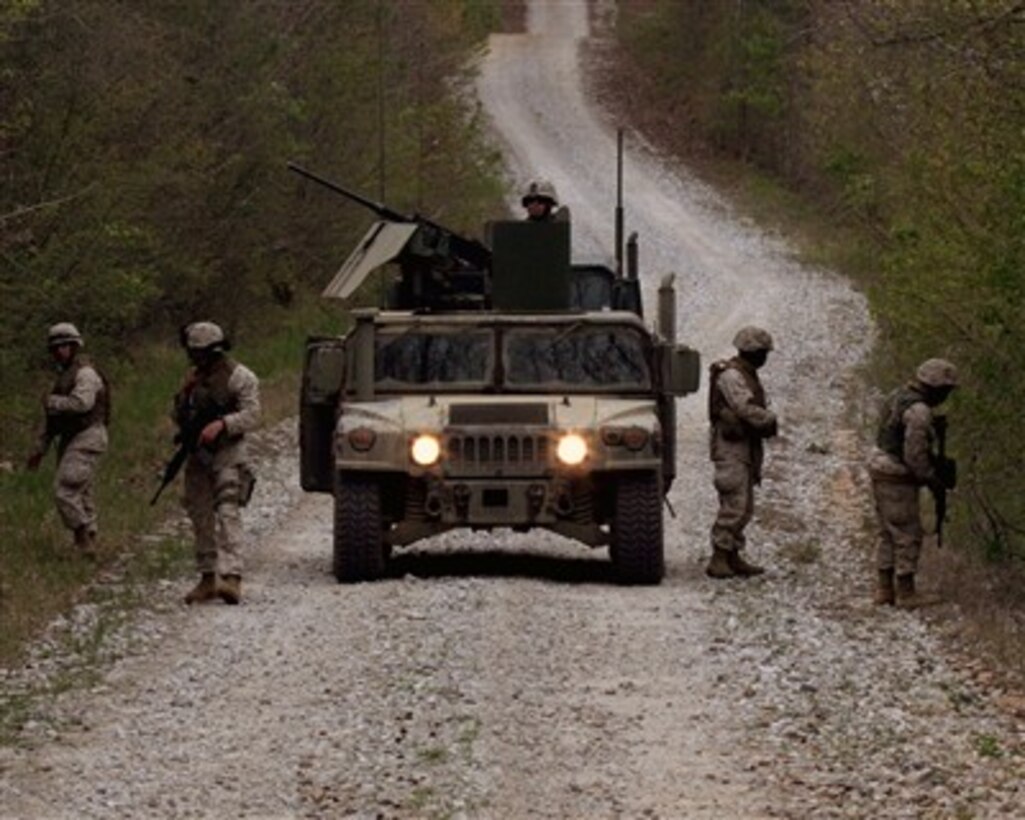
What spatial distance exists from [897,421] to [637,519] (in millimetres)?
1685

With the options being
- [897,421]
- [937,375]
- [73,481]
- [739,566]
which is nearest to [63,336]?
[73,481]

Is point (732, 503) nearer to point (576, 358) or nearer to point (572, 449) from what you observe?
point (576, 358)

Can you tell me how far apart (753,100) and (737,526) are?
44669mm

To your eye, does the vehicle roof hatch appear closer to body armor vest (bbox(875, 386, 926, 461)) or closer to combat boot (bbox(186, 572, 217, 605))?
combat boot (bbox(186, 572, 217, 605))

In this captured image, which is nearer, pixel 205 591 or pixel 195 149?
pixel 205 591

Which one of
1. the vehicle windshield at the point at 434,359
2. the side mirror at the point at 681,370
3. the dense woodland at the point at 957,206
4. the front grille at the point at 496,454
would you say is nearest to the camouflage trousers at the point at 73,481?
the vehicle windshield at the point at 434,359

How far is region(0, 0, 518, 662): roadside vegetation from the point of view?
73.8 feet

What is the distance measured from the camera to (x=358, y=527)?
17094 mm

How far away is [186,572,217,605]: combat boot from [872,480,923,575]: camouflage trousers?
12.9 feet

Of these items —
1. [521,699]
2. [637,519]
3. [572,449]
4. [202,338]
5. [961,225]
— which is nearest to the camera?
[521,699]

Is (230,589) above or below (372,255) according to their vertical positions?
below

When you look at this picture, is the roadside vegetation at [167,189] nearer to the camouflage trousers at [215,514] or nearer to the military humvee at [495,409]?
the camouflage trousers at [215,514]

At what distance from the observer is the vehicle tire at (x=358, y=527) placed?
1709 centimetres

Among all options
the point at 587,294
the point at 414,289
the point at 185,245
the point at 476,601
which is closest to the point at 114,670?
the point at 476,601
